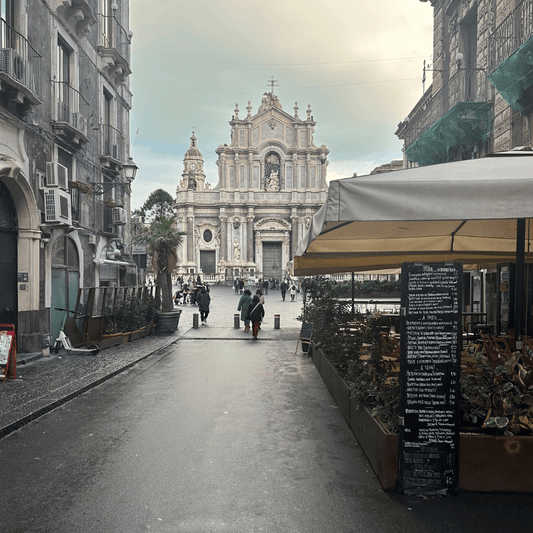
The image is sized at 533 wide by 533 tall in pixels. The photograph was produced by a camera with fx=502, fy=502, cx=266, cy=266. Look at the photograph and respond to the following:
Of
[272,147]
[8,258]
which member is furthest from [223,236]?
[8,258]

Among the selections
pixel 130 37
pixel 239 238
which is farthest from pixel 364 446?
pixel 239 238

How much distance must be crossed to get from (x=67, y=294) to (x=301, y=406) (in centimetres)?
887

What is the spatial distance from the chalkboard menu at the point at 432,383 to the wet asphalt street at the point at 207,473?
0.78 ft

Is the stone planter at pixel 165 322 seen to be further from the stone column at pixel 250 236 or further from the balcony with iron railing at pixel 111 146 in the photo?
the stone column at pixel 250 236

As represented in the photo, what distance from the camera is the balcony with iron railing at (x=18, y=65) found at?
9789mm

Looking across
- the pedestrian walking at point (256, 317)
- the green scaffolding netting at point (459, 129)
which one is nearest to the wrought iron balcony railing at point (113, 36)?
the pedestrian walking at point (256, 317)

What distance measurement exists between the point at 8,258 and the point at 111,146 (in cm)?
777

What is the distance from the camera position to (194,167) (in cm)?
6562

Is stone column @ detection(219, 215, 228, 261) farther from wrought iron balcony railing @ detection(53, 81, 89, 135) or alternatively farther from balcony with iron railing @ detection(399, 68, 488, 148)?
wrought iron balcony railing @ detection(53, 81, 89, 135)

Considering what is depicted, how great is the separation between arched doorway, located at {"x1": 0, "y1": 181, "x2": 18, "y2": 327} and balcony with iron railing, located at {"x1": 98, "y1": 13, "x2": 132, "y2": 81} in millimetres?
7743

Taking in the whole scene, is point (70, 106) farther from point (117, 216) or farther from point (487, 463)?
point (487, 463)

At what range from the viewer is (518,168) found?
366 centimetres

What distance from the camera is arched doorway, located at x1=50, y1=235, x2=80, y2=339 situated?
12.6m

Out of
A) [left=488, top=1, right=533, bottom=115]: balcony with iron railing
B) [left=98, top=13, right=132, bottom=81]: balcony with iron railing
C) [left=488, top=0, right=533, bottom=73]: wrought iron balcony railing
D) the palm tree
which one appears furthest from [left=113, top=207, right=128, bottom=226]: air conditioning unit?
[left=488, top=0, right=533, bottom=73]: wrought iron balcony railing
